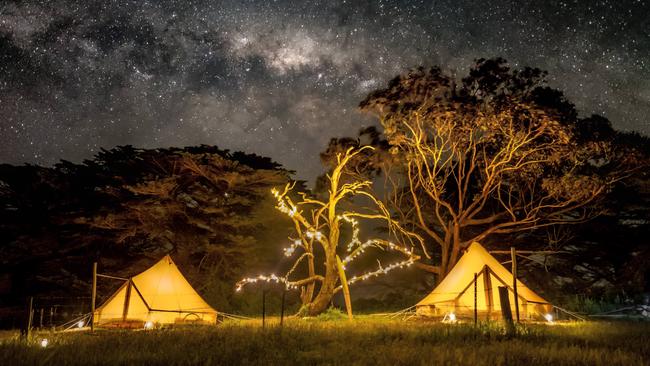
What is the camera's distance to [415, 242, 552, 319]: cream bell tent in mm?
14852

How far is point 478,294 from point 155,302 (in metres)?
10.4

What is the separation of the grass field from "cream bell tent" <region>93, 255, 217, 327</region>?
621cm

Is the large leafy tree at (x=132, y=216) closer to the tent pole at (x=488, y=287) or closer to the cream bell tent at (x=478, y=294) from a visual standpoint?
the cream bell tent at (x=478, y=294)

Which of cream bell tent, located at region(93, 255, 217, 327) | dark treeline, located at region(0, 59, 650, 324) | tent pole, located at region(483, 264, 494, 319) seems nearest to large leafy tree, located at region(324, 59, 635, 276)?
dark treeline, located at region(0, 59, 650, 324)

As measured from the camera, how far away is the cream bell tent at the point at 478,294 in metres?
14.9

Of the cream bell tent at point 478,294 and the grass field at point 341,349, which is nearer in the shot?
the grass field at point 341,349

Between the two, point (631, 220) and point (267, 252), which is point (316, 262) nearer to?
point (267, 252)

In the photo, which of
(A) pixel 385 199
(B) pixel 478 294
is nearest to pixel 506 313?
(B) pixel 478 294

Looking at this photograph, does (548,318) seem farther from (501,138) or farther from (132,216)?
(132,216)

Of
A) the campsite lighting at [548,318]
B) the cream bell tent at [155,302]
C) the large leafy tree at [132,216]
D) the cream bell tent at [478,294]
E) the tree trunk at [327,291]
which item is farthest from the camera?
the large leafy tree at [132,216]

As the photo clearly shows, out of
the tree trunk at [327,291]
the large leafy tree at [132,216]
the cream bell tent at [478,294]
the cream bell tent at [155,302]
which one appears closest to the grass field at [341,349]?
the cream bell tent at [478,294]

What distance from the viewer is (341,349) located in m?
7.09

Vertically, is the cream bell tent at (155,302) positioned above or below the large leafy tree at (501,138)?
below

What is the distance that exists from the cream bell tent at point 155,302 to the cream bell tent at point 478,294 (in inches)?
305
